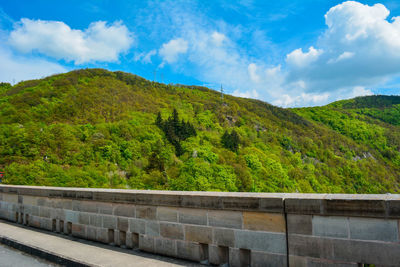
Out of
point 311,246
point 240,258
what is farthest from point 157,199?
point 311,246

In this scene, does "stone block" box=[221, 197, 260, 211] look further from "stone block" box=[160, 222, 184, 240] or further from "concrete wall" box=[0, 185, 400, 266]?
"stone block" box=[160, 222, 184, 240]

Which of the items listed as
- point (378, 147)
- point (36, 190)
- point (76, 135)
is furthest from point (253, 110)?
point (36, 190)

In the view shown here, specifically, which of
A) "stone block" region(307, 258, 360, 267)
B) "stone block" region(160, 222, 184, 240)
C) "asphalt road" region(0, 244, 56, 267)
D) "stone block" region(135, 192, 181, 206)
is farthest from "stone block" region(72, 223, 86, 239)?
"stone block" region(307, 258, 360, 267)

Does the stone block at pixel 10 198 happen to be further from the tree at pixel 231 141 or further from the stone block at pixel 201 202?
the tree at pixel 231 141

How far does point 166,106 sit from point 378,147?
Answer: 83.8m

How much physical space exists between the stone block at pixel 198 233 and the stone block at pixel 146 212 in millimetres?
717

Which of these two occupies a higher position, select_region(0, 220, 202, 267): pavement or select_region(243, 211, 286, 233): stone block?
select_region(243, 211, 286, 233): stone block

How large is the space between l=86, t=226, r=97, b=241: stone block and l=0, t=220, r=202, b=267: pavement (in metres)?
0.12

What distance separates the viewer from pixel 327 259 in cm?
340

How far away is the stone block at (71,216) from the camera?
634 centimetres

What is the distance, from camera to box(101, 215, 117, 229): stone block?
18.3ft

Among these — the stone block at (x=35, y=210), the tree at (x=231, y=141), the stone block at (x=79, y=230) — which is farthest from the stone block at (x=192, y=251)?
the tree at (x=231, y=141)

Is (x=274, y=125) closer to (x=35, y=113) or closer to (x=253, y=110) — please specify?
(x=253, y=110)

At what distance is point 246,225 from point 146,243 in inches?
81.7
